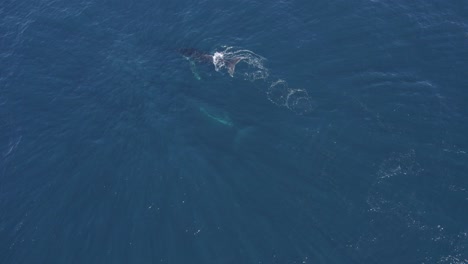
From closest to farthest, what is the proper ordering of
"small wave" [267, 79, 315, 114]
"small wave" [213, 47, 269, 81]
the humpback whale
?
"small wave" [267, 79, 315, 114]
"small wave" [213, 47, 269, 81]
the humpback whale

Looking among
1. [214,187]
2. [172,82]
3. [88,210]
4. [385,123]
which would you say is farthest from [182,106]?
[385,123]

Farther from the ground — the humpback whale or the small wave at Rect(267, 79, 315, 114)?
the humpback whale

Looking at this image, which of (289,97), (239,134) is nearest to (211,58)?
(289,97)

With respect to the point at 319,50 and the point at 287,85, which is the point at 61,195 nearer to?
the point at 287,85

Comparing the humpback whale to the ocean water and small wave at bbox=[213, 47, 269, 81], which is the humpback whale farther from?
the ocean water

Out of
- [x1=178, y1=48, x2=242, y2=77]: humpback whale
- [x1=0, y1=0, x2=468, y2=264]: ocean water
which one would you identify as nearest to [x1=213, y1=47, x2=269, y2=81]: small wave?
[x1=178, y1=48, x2=242, y2=77]: humpback whale
